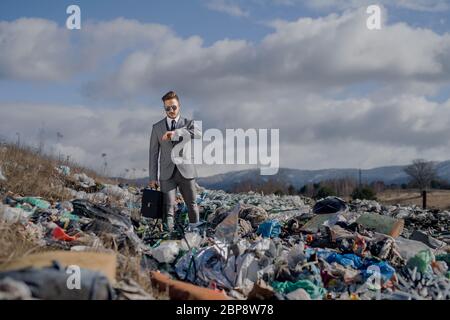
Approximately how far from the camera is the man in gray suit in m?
6.25

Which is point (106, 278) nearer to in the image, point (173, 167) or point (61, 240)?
point (61, 240)

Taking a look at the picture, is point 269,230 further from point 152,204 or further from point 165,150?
point 165,150

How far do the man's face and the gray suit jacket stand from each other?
0.10 m

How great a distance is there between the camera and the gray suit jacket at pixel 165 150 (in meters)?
6.28

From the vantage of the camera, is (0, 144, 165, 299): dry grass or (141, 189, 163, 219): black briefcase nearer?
(0, 144, 165, 299): dry grass

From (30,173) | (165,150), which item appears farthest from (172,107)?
(30,173)

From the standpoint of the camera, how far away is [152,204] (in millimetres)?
6621

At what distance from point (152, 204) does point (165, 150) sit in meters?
0.76

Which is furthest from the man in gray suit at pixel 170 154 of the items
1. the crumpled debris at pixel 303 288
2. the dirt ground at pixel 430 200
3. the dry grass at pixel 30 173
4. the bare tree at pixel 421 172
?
the bare tree at pixel 421 172

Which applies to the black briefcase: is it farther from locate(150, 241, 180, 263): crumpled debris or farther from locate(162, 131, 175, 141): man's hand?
locate(150, 241, 180, 263): crumpled debris

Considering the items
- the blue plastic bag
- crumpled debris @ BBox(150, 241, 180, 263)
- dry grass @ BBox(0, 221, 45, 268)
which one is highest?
dry grass @ BBox(0, 221, 45, 268)

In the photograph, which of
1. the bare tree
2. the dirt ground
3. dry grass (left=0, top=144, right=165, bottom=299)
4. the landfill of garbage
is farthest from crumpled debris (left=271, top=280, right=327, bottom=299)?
the bare tree

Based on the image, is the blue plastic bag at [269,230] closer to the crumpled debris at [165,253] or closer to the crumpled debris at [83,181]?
the crumpled debris at [165,253]
